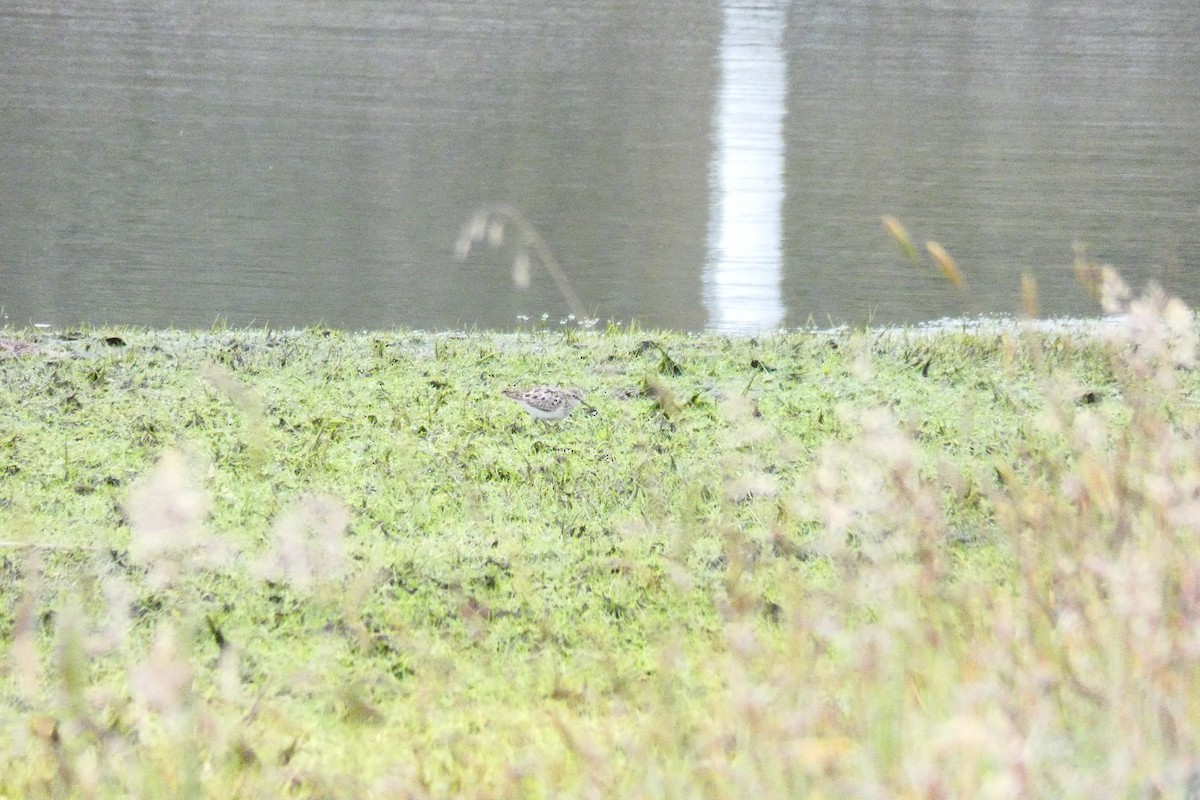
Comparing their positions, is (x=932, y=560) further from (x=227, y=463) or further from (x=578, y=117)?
(x=578, y=117)

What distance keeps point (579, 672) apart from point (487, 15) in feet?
59.8

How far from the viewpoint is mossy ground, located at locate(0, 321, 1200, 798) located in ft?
5.46

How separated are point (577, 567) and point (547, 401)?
1.12 m

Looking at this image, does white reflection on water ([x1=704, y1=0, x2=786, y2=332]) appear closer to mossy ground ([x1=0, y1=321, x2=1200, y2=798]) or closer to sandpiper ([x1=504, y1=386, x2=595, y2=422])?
mossy ground ([x1=0, y1=321, x2=1200, y2=798])

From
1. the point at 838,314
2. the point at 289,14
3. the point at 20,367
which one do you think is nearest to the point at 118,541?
the point at 20,367

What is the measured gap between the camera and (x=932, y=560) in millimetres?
1755

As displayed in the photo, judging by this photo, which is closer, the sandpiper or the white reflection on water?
the sandpiper

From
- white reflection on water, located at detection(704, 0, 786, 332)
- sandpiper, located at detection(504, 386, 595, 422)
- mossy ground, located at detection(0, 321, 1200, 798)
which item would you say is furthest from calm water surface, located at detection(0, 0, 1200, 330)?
sandpiper, located at detection(504, 386, 595, 422)

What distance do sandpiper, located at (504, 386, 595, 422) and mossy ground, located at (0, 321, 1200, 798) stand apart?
5 cm

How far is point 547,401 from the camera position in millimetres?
4078

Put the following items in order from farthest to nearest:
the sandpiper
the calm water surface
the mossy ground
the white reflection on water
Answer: the calm water surface, the white reflection on water, the sandpiper, the mossy ground

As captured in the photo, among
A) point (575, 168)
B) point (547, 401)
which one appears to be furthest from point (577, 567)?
point (575, 168)

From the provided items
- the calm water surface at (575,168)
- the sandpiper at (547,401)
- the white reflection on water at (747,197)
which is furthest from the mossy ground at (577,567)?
the calm water surface at (575,168)

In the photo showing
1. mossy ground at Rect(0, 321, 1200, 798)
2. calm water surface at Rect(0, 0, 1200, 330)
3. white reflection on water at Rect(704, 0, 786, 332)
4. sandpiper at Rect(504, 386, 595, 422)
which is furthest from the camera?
calm water surface at Rect(0, 0, 1200, 330)
